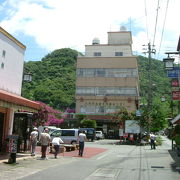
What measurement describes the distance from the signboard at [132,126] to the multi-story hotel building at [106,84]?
1846 cm

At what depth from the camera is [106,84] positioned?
58.7m

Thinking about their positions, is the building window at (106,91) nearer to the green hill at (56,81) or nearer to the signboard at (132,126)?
the green hill at (56,81)

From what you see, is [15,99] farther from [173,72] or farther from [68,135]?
[68,135]

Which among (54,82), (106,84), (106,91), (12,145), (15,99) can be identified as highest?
(54,82)

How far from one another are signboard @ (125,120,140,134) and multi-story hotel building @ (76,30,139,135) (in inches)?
727

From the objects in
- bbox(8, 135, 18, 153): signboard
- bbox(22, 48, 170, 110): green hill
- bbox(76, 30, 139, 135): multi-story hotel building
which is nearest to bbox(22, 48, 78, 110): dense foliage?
bbox(22, 48, 170, 110): green hill

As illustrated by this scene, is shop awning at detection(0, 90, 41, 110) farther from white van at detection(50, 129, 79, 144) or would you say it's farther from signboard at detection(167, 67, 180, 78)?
white van at detection(50, 129, 79, 144)

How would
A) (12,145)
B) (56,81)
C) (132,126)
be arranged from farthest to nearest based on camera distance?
(56,81) < (132,126) < (12,145)

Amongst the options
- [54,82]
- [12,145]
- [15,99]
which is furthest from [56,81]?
[12,145]

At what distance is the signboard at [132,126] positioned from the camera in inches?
1480

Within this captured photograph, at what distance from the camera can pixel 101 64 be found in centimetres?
5988

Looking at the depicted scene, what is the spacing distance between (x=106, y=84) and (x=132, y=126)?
21.7 m

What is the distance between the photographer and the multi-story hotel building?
189 feet

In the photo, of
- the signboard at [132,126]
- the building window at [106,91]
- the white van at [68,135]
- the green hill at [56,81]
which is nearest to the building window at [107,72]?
the building window at [106,91]
